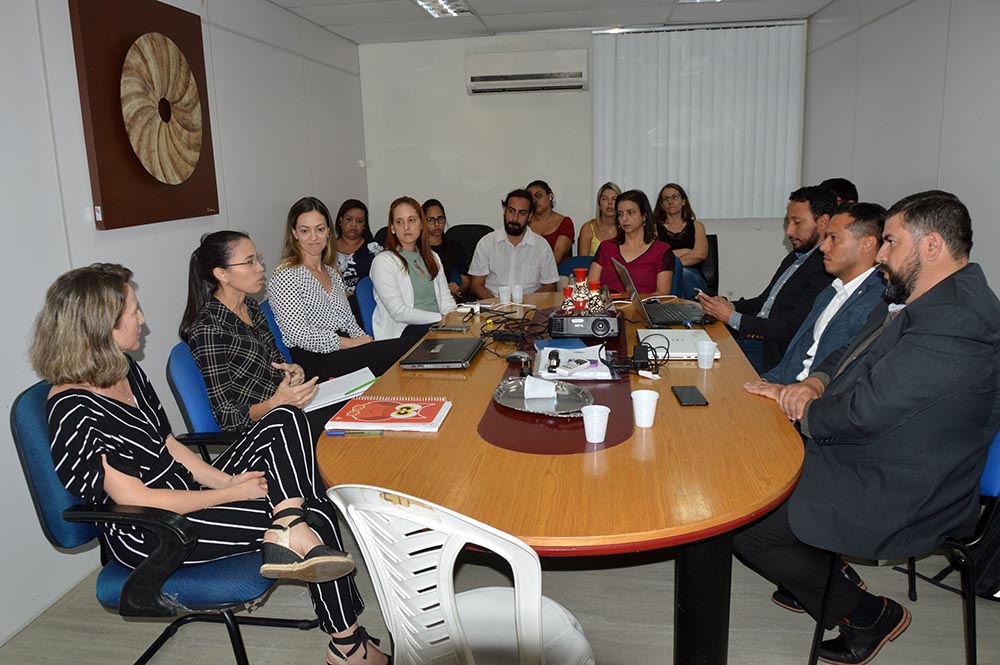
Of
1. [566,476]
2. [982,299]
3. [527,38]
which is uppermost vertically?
[527,38]

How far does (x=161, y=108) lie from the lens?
3.92 metres

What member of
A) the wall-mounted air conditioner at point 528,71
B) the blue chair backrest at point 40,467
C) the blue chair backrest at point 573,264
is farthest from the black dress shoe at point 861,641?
the wall-mounted air conditioner at point 528,71

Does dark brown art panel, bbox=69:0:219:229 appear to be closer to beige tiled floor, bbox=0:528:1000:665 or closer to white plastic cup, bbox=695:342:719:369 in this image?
beige tiled floor, bbox=0:528:1000:665

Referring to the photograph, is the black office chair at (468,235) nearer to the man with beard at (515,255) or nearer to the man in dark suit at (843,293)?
the man with beard at (515,255)

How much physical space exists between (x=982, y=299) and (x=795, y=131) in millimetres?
5381

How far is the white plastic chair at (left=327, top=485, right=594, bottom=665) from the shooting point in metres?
1.34

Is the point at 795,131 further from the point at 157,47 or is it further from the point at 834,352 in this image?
the point at 157,47

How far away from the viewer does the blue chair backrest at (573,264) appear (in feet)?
17.4

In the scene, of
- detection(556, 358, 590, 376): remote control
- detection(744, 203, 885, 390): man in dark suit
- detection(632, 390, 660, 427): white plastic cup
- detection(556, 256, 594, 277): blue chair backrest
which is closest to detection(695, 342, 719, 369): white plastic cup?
detection(744, 203, 885, 390): man in dark suit

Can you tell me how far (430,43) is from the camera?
6992 millimetres

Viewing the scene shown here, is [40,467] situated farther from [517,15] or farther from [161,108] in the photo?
[517,15]

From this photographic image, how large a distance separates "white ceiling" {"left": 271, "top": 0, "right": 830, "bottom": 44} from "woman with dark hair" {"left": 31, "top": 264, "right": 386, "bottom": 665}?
3980 mm

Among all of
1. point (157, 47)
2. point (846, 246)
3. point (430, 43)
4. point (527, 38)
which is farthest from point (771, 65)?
point (157, 47)

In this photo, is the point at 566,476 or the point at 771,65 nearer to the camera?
the point at 566,476
